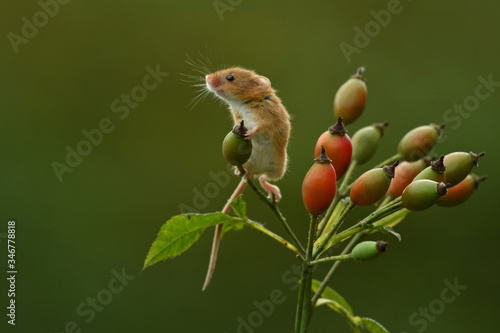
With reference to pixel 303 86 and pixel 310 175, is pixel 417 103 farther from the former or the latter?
pixel 310 175

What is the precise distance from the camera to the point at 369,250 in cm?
107

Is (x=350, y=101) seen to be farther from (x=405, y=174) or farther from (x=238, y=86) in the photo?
(x=238, y=86)

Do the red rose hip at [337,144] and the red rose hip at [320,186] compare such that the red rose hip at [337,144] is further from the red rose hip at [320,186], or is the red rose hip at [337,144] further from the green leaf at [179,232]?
the green leaf at [179,232]

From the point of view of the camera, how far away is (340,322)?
13.6 ft

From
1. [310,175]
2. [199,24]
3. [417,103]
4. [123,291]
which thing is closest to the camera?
[310,175]

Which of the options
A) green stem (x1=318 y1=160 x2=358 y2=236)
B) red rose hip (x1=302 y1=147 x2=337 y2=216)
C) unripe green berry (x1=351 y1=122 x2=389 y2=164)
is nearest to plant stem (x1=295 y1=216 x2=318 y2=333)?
red rose hip (x1=302 y1=147 x2=337 y2=216)

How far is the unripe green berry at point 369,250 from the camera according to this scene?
3.46ft

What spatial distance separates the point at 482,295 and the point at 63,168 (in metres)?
2.84

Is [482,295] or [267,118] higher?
[267,118]

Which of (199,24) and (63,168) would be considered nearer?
(63,168)

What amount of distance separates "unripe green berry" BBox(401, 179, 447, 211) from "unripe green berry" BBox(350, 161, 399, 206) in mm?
78

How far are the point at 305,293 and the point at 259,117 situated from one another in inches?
23.2

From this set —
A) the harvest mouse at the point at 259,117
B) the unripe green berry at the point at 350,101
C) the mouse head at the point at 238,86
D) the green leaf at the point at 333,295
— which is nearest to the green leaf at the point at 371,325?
the green leaf at the point at 333,295

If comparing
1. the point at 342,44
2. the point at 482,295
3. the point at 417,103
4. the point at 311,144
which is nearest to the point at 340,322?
the point at 482,295
